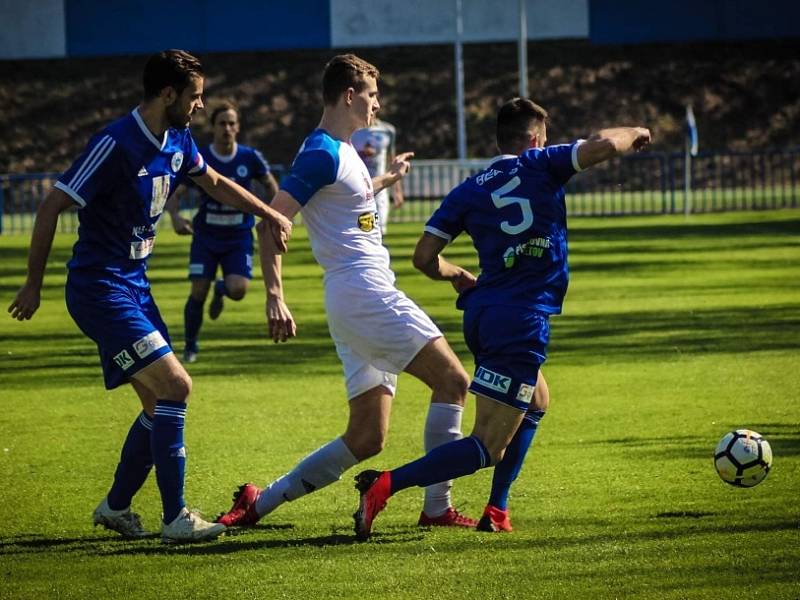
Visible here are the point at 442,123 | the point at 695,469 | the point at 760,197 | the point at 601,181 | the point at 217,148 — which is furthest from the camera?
the point at 442,123

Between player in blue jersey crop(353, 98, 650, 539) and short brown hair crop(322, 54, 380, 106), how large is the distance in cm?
65

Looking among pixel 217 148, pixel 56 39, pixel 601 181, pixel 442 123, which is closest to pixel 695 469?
pixel 217 148

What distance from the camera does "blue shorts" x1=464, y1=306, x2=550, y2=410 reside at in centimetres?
689

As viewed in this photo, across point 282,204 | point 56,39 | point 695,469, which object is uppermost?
point 56,39

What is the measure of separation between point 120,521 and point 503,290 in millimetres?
1991

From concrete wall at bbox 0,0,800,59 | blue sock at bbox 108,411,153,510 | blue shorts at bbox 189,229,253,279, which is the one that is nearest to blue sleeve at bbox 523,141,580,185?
blue sock at bbox 108,411,153,510

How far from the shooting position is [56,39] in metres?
52.8

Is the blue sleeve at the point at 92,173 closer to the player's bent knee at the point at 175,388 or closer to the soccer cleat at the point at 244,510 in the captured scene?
the player's bent knee at the point at 175,388

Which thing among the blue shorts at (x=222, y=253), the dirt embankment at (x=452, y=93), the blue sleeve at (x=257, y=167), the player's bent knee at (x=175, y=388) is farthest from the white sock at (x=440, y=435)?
the dirt embankment at (x=452, y=93)

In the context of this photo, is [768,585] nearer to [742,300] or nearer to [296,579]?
[296,579]

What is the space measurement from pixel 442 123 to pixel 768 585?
44.5 metres

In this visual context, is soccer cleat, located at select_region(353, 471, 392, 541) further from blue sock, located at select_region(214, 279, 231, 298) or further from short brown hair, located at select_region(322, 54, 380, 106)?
blue sock, located at select_region(214, 279, 231, 298)

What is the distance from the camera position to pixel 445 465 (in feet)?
22.5

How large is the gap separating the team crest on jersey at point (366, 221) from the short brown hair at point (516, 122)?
25.6 inches
